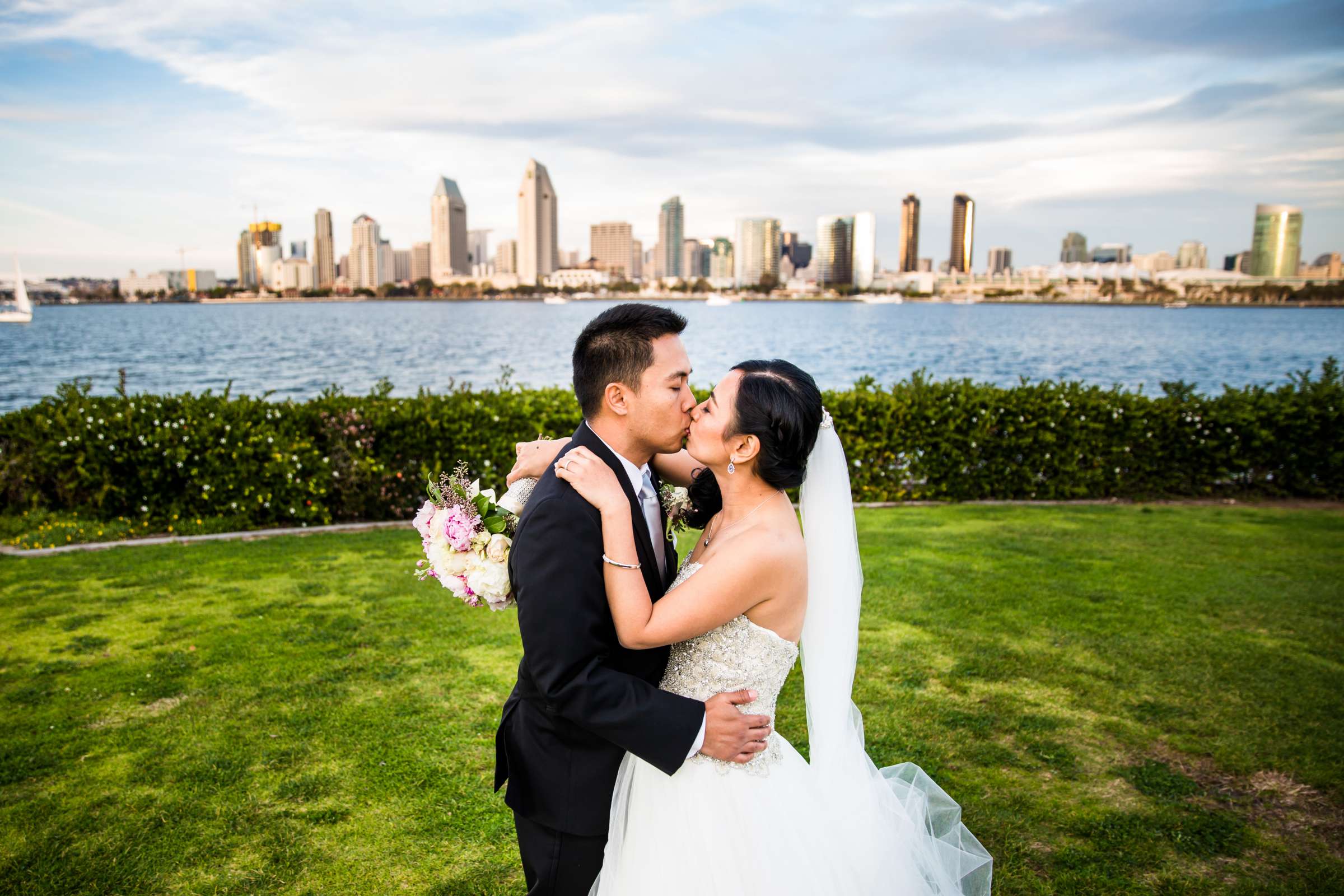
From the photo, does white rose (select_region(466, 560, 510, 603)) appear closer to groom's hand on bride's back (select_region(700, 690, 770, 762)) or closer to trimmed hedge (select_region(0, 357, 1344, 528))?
groom's hand on bride's back (select_region(700, 690, 770, 762))

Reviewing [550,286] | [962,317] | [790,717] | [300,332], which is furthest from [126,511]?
[550,286]

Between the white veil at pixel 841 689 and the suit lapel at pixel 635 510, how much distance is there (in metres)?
0.70

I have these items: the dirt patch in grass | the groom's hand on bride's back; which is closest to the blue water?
the dirt patch in grass

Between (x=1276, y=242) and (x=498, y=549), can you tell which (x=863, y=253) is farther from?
(x=498, y=549)

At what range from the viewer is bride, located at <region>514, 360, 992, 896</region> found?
2.37m

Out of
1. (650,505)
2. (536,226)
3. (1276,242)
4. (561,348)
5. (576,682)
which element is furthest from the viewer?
(536,226)

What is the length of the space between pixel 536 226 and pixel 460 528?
16129 cm

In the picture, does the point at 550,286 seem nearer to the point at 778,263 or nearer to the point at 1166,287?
the point at 778,263

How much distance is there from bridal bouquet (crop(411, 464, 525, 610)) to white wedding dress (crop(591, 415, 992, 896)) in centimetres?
58

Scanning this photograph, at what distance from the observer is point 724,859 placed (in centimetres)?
254

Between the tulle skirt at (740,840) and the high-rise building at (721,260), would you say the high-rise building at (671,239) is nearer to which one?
the high-rise building at (721,260)

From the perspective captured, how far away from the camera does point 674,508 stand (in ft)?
10.0

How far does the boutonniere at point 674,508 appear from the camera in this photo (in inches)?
120

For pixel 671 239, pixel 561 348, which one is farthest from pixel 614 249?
pixel 561 348
